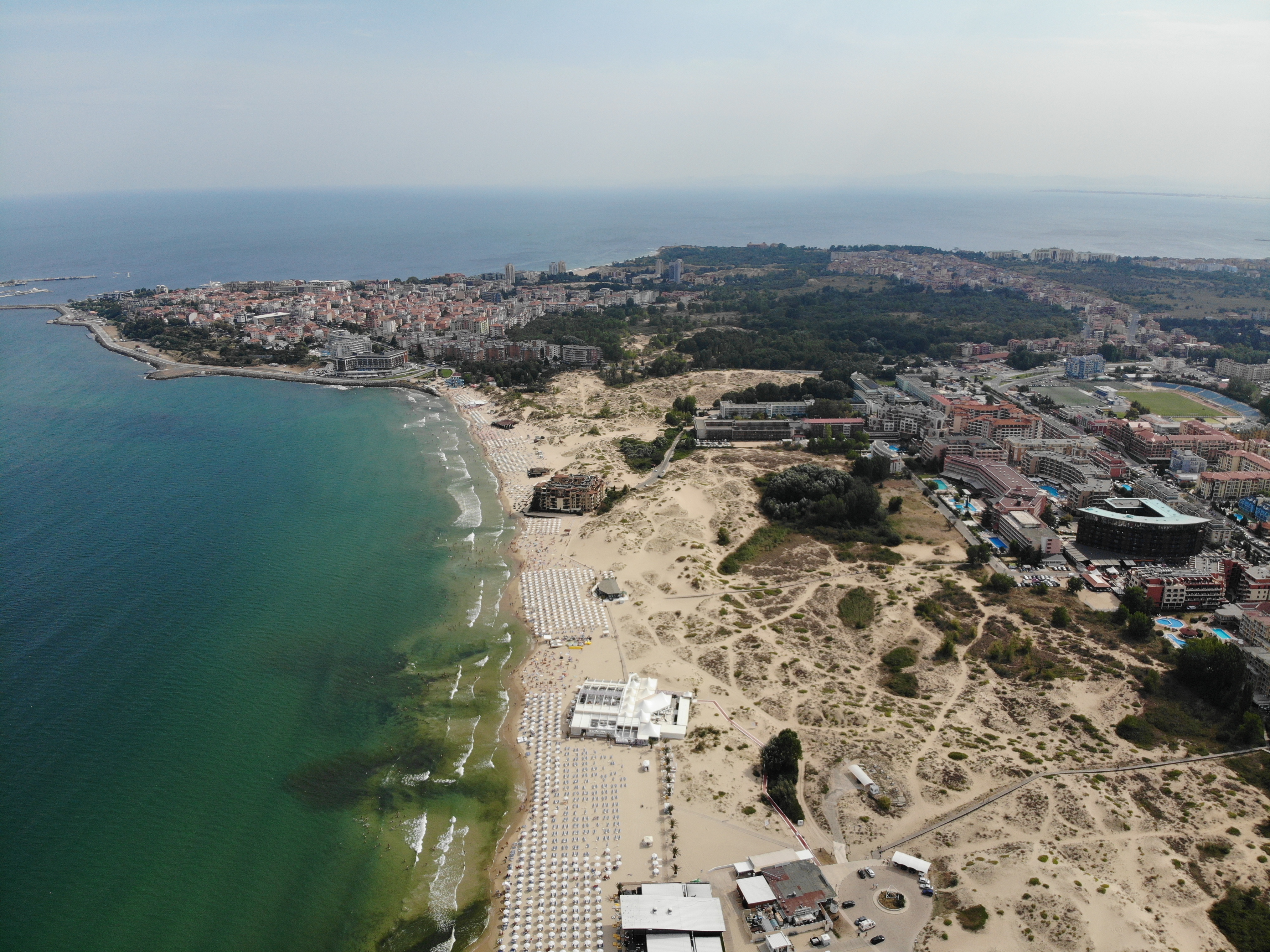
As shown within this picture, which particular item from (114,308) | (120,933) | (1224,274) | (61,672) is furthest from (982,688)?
(1224,274)

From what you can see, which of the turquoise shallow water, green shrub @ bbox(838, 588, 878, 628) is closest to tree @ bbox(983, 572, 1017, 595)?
green shrub @ bbox(838, 588, 878, 628)

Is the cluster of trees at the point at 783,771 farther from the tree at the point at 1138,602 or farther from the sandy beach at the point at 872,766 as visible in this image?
the tree at the point at 1138,602

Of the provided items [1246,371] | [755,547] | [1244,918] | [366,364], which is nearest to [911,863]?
[1244,918]

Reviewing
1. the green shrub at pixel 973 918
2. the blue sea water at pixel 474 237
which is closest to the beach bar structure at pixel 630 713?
the green shrub at pixel 973 918

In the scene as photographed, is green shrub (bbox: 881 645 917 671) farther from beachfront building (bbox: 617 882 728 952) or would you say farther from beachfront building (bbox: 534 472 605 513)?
beachfront building (bbox: 534 472 605 513)

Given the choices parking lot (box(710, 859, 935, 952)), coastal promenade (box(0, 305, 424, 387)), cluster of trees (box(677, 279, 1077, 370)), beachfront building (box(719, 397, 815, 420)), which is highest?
cluster of trees (box(677, 279, 1077, 370))
